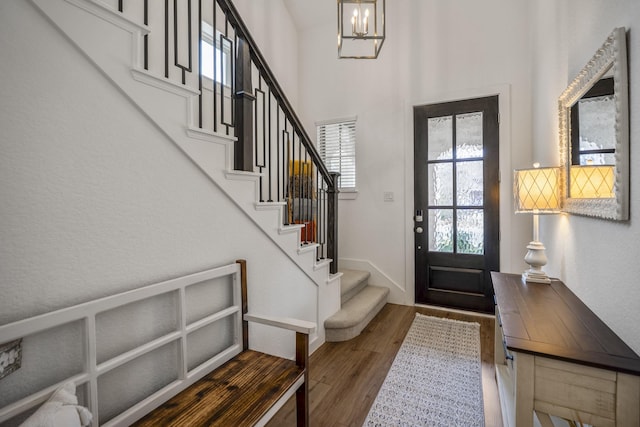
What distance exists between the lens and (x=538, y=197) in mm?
1839

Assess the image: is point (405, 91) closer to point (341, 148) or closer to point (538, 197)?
point (341, 148)

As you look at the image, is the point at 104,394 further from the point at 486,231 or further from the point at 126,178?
the point at 486,231

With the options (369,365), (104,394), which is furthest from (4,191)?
(369,365)

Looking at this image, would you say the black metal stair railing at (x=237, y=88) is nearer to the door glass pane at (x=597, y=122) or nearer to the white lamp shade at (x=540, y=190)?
the white lamp shade at (x=540, y=190)

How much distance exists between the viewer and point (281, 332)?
2047 millimetres

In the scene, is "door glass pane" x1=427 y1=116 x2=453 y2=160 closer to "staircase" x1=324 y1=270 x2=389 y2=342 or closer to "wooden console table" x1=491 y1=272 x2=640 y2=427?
"staircase" x1=324 y1=270 x2=389 y2=342

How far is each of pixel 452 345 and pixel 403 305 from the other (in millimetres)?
1003

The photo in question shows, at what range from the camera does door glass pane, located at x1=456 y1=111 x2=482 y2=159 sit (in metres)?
3.19

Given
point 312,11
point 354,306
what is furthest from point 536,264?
point 312,11

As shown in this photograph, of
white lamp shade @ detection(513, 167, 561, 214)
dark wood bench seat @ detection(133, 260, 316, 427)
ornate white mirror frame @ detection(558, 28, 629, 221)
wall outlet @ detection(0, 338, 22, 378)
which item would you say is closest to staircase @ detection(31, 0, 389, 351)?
dark wood bench seat @ detection(133, 260, 316, 427)

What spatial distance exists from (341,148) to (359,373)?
8.92 feet

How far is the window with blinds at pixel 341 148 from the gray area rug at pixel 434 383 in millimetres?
1998

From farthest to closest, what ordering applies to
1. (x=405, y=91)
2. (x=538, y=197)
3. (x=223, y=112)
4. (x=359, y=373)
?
(x=405, y=91) < (x=359, y=373) < (x=538, y=197) < (x=223, y=112)

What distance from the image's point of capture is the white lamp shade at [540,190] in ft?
5.95
